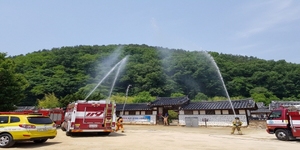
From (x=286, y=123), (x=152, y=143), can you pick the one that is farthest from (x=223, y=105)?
(x=152, y=143)

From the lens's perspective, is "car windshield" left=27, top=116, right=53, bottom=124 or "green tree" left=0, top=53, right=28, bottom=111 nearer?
"car windshield" left=27, top=116, right=53, bottom=124

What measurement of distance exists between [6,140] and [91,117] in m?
5.39

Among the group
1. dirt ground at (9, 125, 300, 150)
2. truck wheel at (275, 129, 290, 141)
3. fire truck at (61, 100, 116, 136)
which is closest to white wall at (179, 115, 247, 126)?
A: truck wheel at (275, 129, 290, 141)

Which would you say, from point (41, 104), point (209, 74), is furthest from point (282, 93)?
point (41, 104)

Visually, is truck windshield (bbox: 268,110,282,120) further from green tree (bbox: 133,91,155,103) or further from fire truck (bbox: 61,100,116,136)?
green tree (bbox: 133,91,155,103)

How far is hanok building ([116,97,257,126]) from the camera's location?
31156 mm

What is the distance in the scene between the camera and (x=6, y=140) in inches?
408

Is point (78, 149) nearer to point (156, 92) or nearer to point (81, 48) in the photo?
point (156, 92)

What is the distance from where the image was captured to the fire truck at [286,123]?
14.2 meters

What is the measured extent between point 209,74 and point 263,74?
2004 cm

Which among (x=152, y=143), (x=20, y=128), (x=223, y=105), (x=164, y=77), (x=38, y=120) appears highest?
(x=164, y=77)

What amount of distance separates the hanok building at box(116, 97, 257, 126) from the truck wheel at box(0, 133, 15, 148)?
26635 mm

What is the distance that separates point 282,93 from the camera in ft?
251

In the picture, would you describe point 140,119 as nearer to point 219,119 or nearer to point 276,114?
point 219,119
